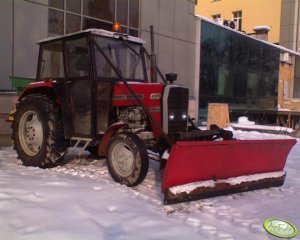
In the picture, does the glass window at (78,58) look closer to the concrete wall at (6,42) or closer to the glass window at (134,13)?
the concrete wall at (6,42)

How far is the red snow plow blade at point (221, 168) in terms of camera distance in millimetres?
4660

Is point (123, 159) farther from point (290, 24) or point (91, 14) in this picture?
point (290, 24)

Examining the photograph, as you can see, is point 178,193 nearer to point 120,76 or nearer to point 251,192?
point 251,192

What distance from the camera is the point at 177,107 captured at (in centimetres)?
590

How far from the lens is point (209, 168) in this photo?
5.05 m

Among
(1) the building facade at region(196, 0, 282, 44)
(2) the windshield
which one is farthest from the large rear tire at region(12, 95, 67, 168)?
(1) the building facade at region(196, 0, 282, 44)

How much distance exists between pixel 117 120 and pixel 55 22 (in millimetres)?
5511

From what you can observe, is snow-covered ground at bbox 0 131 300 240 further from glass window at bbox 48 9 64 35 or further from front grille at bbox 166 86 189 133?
glass window at bbox 48 9 64 35

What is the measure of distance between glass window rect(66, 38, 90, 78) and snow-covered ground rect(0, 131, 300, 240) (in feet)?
5.02

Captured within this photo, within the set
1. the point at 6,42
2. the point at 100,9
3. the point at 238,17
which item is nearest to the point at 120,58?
the point at 6,42

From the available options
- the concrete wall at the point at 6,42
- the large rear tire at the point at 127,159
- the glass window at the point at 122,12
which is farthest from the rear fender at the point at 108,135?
the glass window at the point at 122,12

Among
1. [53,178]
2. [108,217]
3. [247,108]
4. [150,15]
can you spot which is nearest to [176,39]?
[150,15]

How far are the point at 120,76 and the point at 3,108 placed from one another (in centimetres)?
412

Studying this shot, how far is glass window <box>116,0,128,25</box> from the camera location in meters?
12.7
